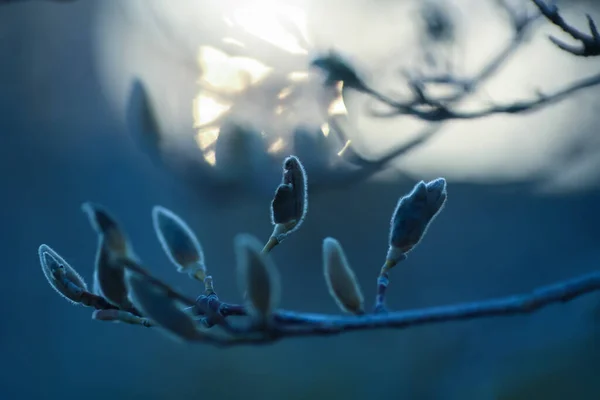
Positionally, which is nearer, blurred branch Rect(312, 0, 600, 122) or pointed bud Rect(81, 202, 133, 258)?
pointed bud Rect(81, 202, 133, 258)

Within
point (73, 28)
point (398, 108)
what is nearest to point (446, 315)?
point (398, 108)

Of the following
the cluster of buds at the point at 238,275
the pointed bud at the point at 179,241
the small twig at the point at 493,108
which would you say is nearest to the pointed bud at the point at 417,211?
the cluster of buds at the point at 238,275

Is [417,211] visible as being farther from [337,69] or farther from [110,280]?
[337,69]

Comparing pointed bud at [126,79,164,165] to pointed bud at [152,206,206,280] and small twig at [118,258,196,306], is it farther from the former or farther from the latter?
small twig at [118,258,196,306]

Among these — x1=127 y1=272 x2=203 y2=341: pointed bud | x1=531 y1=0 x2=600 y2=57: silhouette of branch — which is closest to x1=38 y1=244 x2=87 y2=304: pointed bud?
x1=127 y1=272 x2=203 y2=341: pointed bud

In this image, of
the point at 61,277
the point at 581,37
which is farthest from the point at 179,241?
the point at 581,37
